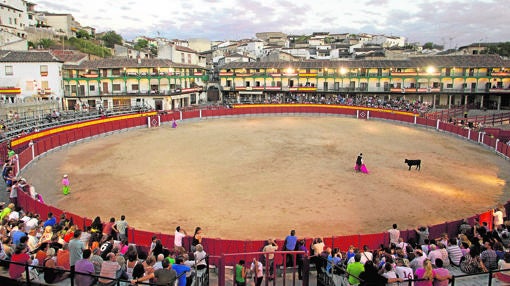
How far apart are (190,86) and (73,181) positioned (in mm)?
43663

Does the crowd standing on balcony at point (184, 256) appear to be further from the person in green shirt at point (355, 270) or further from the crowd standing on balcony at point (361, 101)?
the crowd standing on balcony at point (361, 101)

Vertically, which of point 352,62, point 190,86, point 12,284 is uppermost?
point 352,62

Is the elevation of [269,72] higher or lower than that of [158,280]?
higher

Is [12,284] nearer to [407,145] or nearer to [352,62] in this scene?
[407,145]

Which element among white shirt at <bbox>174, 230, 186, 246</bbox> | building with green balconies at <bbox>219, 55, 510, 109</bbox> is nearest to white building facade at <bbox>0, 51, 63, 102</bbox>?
building with green balconies at <bbox>219, 55, 510, 109</bbox>

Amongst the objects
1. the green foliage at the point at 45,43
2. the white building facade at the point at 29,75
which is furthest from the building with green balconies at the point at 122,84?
the green foliage at the point at 45,43

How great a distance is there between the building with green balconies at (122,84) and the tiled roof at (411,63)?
1260cm

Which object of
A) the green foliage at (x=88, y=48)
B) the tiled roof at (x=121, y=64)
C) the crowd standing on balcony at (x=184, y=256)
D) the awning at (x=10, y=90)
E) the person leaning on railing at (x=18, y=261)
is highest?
the green foliage at (x=88, y=48)

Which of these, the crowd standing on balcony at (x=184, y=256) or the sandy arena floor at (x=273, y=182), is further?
the sandy arena floor at (x=273, y=182)

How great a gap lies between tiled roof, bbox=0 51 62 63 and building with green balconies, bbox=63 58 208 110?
357 cm

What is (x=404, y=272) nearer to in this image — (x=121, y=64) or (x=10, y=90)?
(x=10, y=90)

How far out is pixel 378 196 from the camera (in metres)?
19.0

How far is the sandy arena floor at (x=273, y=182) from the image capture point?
52.7 feet

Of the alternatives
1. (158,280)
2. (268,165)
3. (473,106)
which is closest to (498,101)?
(473,106)
